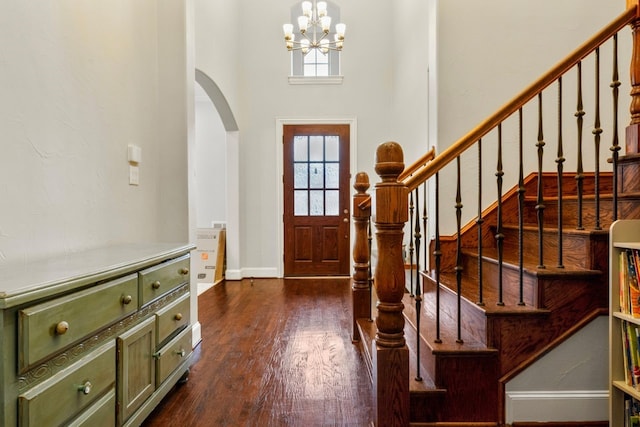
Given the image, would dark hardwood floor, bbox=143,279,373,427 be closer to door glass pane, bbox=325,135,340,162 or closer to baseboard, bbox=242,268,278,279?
baseboard, bbox=242,268,278,279

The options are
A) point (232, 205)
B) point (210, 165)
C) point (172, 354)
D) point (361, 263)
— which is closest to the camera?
point (172, 354)

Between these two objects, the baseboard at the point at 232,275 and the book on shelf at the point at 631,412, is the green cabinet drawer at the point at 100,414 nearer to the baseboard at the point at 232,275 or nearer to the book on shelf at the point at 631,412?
the book on shelf at the point at 631,412

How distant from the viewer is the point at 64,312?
1.10 m

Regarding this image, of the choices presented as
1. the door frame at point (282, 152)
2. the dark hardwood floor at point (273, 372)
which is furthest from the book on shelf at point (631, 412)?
the door frame at point (282, 152)

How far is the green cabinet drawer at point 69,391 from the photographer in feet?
3.19

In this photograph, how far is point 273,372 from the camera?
7.22 feet

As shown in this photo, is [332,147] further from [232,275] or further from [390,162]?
[390,162]

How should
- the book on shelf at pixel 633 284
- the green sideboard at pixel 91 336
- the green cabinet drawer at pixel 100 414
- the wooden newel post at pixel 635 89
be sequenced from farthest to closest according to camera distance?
the wooden newel post at pixel 635 89 < the book on shelf at pixel 633 284 < the green cabinet drawer at pixel 100 414 < the green sideboard at pixel 91 336

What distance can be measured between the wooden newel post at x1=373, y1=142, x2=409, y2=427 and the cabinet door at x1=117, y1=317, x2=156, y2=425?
100 centimetres

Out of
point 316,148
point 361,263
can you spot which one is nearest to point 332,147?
point 316,148

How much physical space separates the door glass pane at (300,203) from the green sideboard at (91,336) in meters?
3.21

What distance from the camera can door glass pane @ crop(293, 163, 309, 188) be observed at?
5129 millimetres

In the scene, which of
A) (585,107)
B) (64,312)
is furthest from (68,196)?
(585,107)

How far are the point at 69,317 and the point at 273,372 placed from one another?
1.35 meters
